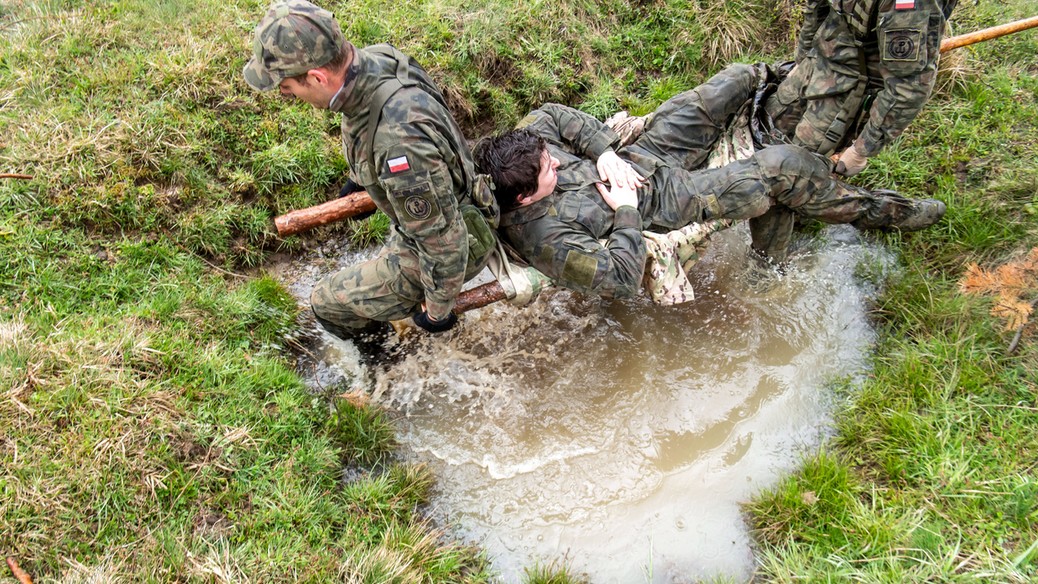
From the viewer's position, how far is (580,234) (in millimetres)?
3764

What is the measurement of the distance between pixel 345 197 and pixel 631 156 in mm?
1973

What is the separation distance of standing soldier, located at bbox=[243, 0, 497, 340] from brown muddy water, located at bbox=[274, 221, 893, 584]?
869 mm

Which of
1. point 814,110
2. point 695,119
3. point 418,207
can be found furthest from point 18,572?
point 814,110

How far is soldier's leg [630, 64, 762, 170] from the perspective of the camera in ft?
14.6

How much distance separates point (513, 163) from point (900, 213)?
2925 mm

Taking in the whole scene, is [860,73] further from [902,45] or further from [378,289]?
[378,289]

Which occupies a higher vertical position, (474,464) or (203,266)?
(203,266)

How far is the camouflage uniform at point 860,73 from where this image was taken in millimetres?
3475

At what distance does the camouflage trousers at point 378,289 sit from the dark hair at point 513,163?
44 centimetres

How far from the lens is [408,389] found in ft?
14.3

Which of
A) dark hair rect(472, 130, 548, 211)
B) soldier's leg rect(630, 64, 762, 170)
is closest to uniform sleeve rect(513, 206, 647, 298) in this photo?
dark hair rect(472, 130, 548, 211)

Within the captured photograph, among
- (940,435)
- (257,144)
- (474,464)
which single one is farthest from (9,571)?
(940,435)

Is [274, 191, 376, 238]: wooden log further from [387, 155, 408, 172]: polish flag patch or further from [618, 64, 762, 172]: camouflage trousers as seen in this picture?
[618, 64, 762, 172]: camouflage trousers

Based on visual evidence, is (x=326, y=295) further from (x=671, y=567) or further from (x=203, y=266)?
(x=671, y=567)
